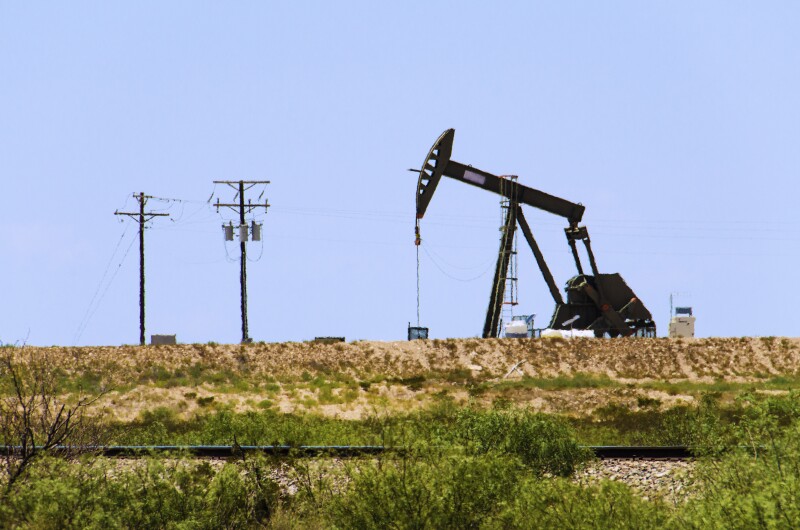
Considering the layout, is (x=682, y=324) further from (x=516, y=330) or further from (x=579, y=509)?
(x=579, y=509)

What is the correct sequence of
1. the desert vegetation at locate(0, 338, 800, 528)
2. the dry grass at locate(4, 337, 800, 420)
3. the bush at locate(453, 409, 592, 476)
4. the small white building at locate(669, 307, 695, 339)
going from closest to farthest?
the desert vegetation at locate(0, 338, 800, 528) → the bush at locate(453, 409, 592, 476) → the dry grass at locate(4, 337, 800, 420) → the small white building at locate(669, 307, 695, 339)

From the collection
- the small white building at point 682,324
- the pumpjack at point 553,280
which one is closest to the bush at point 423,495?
the pumpjack at point 553,280

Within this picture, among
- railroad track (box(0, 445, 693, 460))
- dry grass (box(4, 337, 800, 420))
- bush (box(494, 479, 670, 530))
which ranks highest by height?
bush (box(494, 479, 670, 530))

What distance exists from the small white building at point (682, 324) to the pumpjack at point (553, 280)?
1.49m

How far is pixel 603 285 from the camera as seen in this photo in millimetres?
54031

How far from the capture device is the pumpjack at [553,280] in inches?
2037

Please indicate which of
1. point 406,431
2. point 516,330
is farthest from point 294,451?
point 516,330

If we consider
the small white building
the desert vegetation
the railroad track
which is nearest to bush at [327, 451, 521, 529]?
the desert vegetation

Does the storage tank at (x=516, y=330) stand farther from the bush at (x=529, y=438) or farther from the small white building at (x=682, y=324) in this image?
the bush at (x=529, y=438)

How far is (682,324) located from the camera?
5672 centimetres

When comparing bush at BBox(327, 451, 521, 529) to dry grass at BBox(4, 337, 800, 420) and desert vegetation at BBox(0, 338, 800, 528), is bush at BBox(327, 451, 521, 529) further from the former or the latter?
dry grass at BBox(4, 337, 800, 420)

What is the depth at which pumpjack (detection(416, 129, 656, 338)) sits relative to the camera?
51.8m

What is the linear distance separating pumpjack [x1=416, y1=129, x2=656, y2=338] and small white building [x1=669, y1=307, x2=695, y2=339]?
149 centimetres

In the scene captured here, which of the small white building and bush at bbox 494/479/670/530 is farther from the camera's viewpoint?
the small white building
